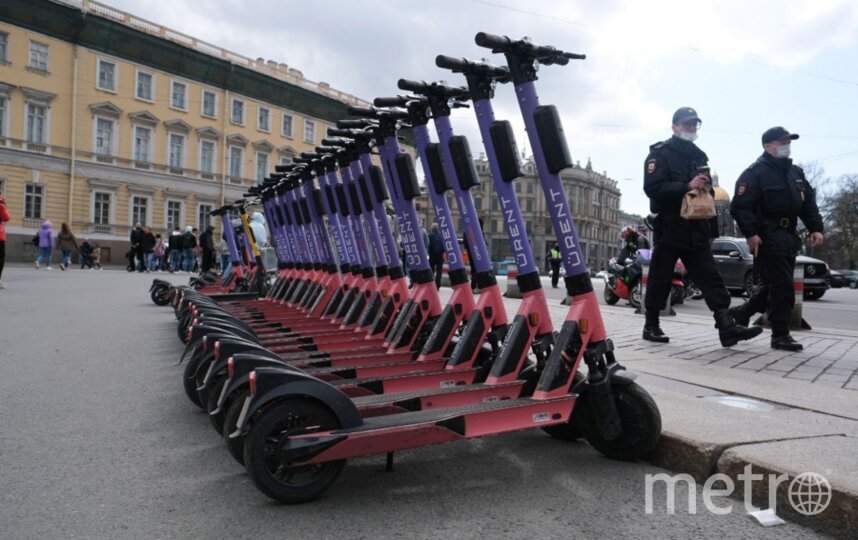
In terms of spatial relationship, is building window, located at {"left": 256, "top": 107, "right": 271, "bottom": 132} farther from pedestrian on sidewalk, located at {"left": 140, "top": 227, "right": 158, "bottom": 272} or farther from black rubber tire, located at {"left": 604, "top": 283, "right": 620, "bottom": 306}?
black rubber tire, located at {"left": 604, "top": 283, "right": 620, "bottom": 306}

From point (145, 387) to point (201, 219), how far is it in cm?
4455

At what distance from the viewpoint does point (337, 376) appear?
3.64 metres

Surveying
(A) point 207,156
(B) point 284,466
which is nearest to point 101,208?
(A) point 207,156

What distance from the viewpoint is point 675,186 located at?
552 cm

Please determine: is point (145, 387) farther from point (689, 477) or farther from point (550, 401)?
point (689, 477)

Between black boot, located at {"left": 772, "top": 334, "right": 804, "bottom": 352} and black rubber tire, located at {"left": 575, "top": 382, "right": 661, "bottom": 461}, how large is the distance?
3.71m

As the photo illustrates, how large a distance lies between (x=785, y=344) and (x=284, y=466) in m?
5.23

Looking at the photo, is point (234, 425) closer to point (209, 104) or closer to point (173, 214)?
point (173, 214)

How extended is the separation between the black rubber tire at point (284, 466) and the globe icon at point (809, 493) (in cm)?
175

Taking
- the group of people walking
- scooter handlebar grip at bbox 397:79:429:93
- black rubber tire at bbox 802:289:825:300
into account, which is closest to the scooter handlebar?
scooter handlebar grip at bbox 397:79:429:93

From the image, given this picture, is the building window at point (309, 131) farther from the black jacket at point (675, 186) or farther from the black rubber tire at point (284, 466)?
the black rubber tire at point (284, 466)

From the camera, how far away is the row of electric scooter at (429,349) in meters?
2.51

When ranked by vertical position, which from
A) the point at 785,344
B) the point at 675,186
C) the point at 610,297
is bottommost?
the point at 785,344

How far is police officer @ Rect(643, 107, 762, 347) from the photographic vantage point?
560 centimetres
